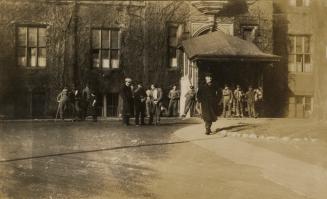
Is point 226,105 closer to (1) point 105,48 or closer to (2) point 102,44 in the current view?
(1) point 105,48

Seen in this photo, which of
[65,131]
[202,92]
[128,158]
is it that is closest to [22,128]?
[65,131]

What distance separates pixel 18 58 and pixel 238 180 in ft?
58.9

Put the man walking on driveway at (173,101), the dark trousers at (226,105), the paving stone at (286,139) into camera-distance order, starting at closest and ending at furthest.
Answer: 1. the paving stone at (286,139)
2. the dark trousers at (226,105)
3. the man walking on driveway at (173,101)

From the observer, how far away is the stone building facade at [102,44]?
24.6 meters

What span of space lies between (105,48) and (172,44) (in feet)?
10.3

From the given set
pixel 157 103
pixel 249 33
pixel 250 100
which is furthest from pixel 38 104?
pixel 249 33

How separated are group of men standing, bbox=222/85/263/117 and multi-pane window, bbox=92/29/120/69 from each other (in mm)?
5572

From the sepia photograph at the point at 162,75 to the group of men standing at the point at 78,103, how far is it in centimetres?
6

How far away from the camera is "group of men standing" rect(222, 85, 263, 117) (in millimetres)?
23172

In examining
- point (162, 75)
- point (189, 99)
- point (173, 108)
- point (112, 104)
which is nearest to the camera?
point (189, 99)

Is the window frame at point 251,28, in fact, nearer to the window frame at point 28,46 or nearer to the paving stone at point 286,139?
the window frame at point 28,46

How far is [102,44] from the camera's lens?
2545 cm

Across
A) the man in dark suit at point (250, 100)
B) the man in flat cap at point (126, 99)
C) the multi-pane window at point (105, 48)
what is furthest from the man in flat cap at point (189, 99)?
the multi-pane window at point (105, 48)

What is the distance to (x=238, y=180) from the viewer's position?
8.84 meters
